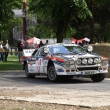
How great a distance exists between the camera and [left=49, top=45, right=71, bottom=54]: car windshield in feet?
54.9

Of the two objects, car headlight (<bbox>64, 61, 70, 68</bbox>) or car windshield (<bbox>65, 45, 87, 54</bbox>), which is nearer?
car headlight (<bbox>64, 61, 70, 68</bbox>)

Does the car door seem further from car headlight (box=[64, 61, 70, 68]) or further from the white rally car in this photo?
car headlight (box=[64, 61, 70, 68])

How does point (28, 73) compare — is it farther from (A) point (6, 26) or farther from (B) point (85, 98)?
(A) point (6, 26)

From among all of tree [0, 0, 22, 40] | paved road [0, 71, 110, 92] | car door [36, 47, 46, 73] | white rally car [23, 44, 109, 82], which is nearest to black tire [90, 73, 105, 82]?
white rally car [23, 44, 109, 82]

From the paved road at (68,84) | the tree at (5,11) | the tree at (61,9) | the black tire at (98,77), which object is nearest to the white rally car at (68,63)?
the black tire at (98,77)

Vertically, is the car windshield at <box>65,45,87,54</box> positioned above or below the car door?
above

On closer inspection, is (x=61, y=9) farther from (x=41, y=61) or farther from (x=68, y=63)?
(x=68, y=63)

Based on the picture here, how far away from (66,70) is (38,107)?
6.40 metres

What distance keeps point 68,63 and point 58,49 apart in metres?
1.59

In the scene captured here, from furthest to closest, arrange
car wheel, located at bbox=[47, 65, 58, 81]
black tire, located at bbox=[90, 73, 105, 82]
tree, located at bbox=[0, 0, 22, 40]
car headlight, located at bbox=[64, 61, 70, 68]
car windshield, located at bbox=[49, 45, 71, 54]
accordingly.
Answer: tree, located at bbox=[0, 0, 22, 40] < car windshield, located at bbox=[49, 45, 71, 54] < black tire, located at bbox=[90, 73, 105, 82] < car wheel, located at bbox=[47, 65, 58, 81] < car headlight, located at bbox=[64, 61, 70, 68]

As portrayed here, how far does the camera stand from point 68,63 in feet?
51.0

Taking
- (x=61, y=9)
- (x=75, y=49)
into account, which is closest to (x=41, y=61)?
(x=75, y=49)

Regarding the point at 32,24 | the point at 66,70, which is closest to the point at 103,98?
the point at 66,70

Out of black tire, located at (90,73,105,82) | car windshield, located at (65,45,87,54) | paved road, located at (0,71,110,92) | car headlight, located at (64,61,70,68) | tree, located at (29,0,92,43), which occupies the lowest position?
paved road, located at (0,71,110,92)
